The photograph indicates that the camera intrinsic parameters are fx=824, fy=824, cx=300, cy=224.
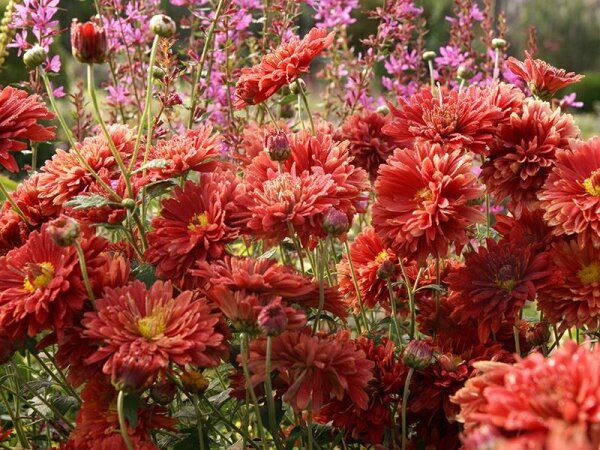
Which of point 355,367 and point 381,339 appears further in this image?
point 381,339

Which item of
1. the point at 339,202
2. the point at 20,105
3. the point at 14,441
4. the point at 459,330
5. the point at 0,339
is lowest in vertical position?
the point at 14,441

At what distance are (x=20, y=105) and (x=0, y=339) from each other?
0.45 metres

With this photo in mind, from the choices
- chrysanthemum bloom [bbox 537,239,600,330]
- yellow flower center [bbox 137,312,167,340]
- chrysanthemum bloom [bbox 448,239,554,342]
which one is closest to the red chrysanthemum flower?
yellow flower center [bbox 137,312,167,340]

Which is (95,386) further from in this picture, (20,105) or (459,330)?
(459,330)

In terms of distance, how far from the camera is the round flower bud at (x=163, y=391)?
141 cm

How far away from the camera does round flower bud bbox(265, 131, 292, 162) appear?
1506mm

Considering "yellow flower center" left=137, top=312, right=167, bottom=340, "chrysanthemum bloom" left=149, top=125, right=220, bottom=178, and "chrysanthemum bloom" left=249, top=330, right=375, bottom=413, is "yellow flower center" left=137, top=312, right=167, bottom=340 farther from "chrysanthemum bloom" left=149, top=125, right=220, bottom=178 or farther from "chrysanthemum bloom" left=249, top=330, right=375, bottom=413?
"chrysanthemum bloom" left=149, top=125, right=220, bottom=178

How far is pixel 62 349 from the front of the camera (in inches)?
54.4

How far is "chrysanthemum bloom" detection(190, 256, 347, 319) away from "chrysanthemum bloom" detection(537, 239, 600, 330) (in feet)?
1.48

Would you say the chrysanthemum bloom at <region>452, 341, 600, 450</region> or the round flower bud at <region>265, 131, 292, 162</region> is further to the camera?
the round flower bud at <region>265, 131, 292, 162</region>

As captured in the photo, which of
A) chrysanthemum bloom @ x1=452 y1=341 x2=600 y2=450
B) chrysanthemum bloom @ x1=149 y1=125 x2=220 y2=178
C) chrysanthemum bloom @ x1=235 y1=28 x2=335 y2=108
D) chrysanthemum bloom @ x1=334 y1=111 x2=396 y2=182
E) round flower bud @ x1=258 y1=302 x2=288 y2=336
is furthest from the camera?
chrysanthemum bloom @ x1=334 y1=111 x2=396 y2=182

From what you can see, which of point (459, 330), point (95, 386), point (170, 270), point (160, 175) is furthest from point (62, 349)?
point (459, 330)

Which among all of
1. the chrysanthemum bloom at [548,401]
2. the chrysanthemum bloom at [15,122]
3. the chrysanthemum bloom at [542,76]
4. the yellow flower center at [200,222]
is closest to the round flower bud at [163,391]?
the yellow flower center at [200,222]

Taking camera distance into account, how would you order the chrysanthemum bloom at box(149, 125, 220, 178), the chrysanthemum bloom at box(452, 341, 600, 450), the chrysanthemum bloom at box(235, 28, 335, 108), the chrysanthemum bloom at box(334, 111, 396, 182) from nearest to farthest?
the chrysanthemum bloom at box(452, 341, 600, 450), the chrysanthemum bloom at box(149, 125, 220, 178), the chrysanthemum bloom at box(235, 28, 335, 108), the chrysanthemum bloom at box(334, 111, 396, 182)
